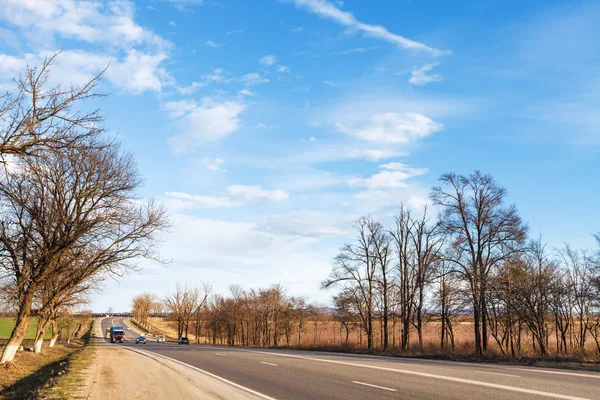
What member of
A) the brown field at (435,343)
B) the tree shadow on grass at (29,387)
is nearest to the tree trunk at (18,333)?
the tree shadow on grass at (29,387)

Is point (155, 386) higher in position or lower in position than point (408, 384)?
lower

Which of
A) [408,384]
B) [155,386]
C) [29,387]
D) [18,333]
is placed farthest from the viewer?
[18,333]

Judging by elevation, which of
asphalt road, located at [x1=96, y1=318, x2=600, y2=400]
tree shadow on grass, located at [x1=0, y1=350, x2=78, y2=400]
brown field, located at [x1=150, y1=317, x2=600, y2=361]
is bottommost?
brown field, located at [x1=150, y1=317, x2=600, y2=361]

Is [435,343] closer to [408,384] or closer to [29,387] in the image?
[408,384]

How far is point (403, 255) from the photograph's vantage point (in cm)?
4591

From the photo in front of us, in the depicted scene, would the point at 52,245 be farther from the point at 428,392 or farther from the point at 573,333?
the point at 573,333

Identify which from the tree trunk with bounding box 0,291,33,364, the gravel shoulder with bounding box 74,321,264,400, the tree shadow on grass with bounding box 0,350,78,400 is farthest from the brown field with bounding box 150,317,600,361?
the tree trunk with bounding box 0,291,33,364

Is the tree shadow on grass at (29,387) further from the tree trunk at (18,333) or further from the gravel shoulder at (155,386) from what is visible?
the tree trunk at (18,333)

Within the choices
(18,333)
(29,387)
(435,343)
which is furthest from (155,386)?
(435,343)

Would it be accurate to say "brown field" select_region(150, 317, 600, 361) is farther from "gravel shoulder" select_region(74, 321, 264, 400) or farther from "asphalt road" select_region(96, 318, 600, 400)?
"gravel shoulder" select_region(74, 321, 264, 400)

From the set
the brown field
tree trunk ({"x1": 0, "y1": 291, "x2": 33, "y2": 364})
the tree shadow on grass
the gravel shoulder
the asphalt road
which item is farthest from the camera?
the brown field

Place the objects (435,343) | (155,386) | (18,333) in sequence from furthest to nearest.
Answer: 1. (435,343)
2. (18,333)
3. (155,386)

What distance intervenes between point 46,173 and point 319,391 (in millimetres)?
16659

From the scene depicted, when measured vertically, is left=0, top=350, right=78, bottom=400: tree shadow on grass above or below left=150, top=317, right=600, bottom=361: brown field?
above
